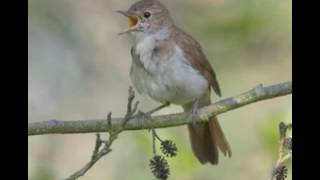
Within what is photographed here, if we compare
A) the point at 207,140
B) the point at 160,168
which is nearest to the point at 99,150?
the point at 160,168

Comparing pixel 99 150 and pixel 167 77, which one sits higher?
pixel 167 77

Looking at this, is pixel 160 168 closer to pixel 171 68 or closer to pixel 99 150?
pixel 99 150

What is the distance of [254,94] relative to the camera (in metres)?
3.86

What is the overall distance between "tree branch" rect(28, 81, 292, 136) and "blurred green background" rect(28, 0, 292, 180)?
32.2 inches

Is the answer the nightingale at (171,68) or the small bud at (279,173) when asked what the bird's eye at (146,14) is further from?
the small bud at (279,173)

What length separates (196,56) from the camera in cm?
495

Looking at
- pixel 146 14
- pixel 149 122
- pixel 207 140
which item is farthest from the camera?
pixel 207 140

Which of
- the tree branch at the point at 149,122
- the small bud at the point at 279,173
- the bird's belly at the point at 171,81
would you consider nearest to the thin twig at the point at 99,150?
the tree branch at the point at 149,122

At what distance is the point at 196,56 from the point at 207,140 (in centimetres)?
47

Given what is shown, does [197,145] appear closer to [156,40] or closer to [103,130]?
[156,40]

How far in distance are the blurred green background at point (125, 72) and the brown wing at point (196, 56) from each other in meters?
0.33

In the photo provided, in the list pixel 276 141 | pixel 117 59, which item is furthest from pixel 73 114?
pixel 276 141
